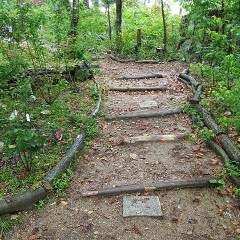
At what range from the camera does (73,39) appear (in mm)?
9227

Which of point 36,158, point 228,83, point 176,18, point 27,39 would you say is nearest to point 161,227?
point 36,158

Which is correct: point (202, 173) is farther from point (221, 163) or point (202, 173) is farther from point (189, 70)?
point (189, 70)

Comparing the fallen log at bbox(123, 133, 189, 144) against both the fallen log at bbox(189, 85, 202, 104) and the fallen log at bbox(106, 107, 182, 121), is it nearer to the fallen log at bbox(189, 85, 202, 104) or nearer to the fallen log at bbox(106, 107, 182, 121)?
the fallen log at bbox(106, 107, 182, 121)

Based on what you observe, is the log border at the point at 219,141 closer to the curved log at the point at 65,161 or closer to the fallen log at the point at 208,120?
the fallen log at the point at 208,120

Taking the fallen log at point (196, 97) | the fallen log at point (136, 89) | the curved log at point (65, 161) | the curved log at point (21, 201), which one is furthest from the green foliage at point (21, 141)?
the fallen log at point (136, 89)

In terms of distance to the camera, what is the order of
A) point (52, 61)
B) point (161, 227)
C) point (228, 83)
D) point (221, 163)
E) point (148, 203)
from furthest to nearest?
point (52, 61), point (228, 83), point (221, 163), point (148, 203), point (161, 227)

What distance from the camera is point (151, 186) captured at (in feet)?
16.0

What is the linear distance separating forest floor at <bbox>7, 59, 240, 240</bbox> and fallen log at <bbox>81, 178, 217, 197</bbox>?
8 centimetres

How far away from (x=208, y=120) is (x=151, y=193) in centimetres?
252

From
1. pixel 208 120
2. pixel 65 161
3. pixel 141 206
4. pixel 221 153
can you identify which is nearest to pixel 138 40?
pixel 208 120

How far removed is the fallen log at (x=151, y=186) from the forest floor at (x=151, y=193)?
0.26 ft

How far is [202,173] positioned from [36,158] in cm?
274

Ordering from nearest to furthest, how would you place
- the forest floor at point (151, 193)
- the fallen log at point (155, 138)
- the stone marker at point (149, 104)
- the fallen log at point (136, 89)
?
the forest floor at point (151, 193), the fallen log at point (155, 138), the stone marker at point (149, 104), the fallen log at point (136, 89)

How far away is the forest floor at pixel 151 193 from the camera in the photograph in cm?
413
